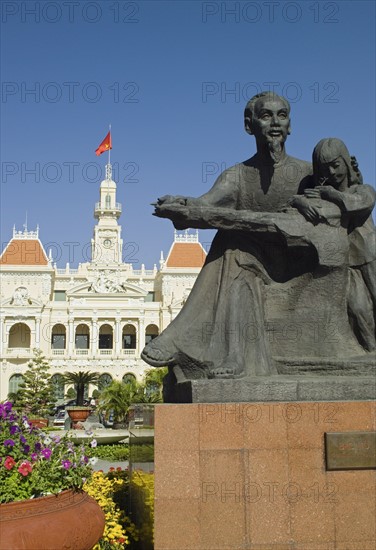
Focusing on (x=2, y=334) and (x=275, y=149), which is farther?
(x=2, y=334)

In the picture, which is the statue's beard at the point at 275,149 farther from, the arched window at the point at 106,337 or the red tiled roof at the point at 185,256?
the red tiled roof at the point at 185,256

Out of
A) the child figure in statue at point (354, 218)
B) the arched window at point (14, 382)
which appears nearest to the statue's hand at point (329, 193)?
the child figure in statue at point (354, 218)

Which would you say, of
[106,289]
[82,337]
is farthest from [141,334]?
[82,337]

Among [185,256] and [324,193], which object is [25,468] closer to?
[324,193]

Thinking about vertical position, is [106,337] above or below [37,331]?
below

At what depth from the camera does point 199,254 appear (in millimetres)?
59406

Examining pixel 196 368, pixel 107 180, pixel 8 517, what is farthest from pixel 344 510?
pixel 107 180

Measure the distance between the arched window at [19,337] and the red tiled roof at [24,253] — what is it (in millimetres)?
6309

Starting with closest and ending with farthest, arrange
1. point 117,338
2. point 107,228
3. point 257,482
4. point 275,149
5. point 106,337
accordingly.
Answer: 1. point 257,482
2. point 275,149
3. point 117,338
4. point 106,337
5. point 107,228

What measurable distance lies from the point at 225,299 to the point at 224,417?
0.85 meters

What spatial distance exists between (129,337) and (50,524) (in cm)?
5496

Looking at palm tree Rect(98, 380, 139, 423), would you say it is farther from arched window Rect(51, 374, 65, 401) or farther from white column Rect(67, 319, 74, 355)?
white column Rect(67, 319, 74, 355)

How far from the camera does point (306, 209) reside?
13.6 ft

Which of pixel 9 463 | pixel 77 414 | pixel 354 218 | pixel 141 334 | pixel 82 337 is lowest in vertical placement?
pixel 77 414
